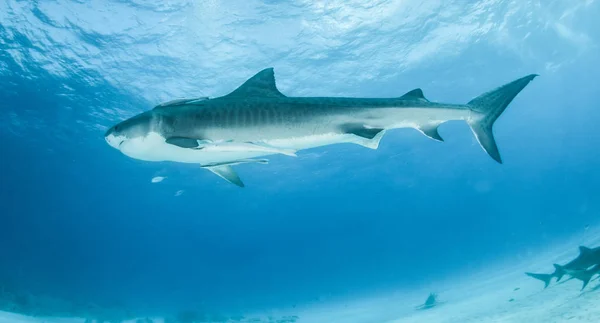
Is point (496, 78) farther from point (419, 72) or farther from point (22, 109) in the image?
point (22, 109)

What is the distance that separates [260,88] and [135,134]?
156 centimetres

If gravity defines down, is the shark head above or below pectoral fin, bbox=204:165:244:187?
above

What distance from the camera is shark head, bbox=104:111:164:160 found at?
3.80m

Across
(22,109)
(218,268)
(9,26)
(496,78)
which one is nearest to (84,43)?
(9,26)

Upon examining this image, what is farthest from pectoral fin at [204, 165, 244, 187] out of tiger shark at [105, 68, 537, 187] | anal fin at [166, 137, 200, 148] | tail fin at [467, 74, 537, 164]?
tail fin at [467, 74, 537, 164]

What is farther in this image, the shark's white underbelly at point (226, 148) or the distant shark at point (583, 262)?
the distant shark at point (583, 262)

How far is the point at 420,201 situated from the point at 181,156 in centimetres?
5634

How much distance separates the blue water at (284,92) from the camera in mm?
14289

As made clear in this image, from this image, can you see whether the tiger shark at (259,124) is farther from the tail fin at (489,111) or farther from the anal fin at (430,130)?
the tail fin at (489,111)

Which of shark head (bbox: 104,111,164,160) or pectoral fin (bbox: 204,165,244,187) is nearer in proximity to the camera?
shark head (bbox: 104,111,164,160)

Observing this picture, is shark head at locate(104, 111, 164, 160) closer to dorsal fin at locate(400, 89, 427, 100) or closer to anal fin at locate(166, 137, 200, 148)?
anal fin at locate(166, 137, 200, 148)

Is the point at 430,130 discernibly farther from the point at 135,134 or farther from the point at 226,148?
the point at 135,134

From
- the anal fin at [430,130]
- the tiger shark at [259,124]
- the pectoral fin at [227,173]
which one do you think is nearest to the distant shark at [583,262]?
the tiger shark at [259,124]

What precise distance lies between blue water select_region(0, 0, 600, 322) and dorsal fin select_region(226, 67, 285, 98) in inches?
382
